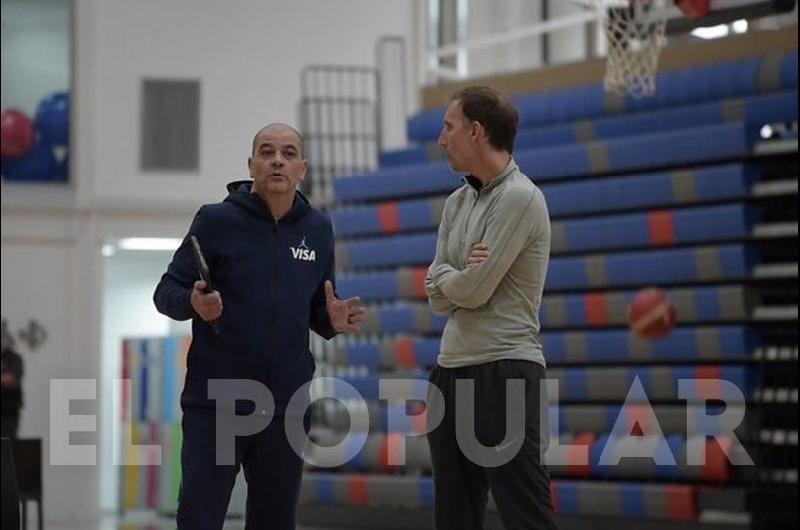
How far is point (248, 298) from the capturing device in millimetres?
3918

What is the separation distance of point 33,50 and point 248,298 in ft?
36.8

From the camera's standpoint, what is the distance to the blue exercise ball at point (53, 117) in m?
14.2

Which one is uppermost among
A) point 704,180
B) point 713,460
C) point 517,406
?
point 704,180

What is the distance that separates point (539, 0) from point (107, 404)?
21.5 feet

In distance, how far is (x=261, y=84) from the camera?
48.3 feet

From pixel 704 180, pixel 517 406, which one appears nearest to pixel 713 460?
pixel 704 180

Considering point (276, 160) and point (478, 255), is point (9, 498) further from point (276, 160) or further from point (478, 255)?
point (478, 255)

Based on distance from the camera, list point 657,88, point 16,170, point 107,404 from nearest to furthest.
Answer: point 657,88, point 16,170, point 107,404

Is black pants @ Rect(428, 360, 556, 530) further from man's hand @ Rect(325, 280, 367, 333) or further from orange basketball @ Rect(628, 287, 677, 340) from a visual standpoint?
orange basketball @ Rect(628, 287, 677, 340)

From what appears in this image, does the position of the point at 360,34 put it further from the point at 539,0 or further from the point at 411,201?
the point at 411,201

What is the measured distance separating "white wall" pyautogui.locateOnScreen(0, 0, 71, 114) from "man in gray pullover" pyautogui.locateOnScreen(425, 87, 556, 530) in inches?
440

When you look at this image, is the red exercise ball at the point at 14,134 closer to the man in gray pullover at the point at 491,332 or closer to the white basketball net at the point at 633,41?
the white basketball net at the point at 633,41

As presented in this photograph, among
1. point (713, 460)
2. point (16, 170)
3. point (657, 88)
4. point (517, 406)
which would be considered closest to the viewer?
point (517, 406)

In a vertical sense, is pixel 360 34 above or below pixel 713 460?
above
